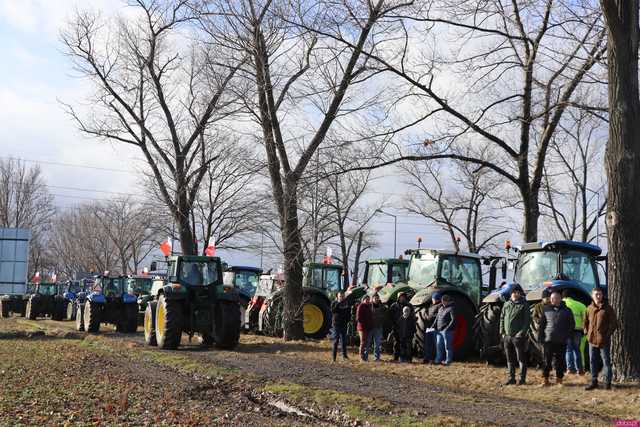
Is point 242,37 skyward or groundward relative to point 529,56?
skyward

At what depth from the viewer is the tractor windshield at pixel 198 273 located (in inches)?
845

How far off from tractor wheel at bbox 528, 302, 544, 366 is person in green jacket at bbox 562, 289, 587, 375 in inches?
20.5

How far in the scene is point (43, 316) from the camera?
141ft

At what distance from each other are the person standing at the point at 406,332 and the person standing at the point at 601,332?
5.60 m

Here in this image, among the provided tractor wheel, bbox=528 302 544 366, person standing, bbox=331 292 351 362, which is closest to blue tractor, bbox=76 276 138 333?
person standing, bbox=331 292 351 362

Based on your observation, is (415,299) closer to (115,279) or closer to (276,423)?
(276,423)

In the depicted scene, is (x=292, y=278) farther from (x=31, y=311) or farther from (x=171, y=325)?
(x=31, y=311)

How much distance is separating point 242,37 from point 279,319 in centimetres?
876

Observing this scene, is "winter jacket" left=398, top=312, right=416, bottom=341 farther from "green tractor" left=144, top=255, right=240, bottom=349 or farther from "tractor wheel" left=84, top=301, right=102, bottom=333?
"tractor wheel" left=84, top=301, right=102, bottom=333

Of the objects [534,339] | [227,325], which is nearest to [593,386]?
[534,339]

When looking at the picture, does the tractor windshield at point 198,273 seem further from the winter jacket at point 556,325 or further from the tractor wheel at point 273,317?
the winter jacket at point 556,325

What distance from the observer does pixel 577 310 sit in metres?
14.5

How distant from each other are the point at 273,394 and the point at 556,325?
497cm

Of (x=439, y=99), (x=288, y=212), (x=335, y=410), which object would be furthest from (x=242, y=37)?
(x=335, y=410)
